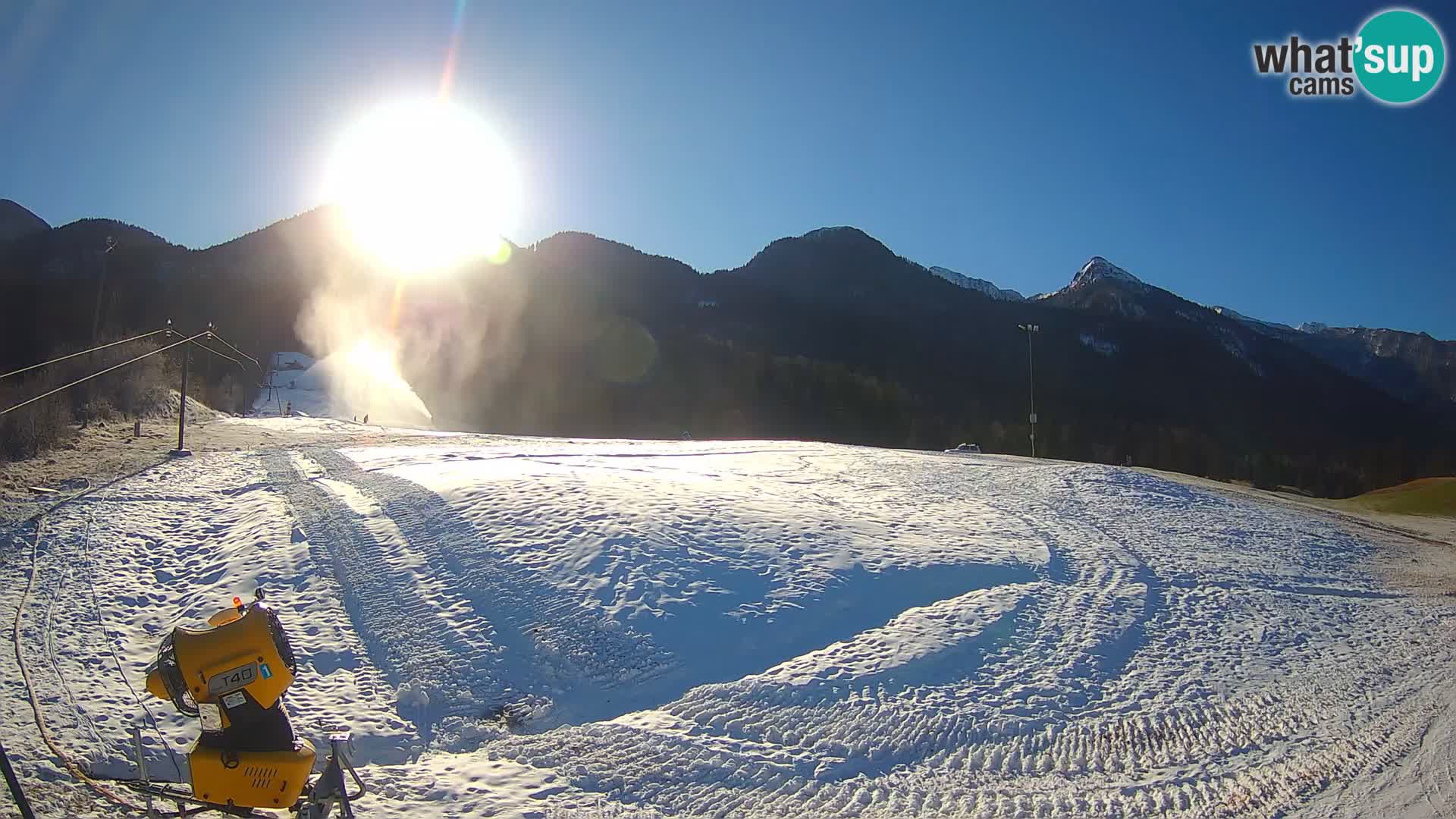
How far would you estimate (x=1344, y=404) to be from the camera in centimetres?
16175

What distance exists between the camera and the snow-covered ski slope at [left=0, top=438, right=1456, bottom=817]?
6.35 m

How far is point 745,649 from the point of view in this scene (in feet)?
29.0

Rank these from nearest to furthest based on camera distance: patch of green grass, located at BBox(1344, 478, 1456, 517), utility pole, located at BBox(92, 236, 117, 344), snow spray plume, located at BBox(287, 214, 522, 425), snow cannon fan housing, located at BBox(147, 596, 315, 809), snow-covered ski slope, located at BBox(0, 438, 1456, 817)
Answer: snow cannon fan housing, located at BBox(147, 596, 315, 809), snow-covered ski slope, located at BBox(0, 438, 1456, 817), patch of green grass, located at BBox(1344, 478, 1456, 517), utility pole, located at BBox(92, 236, 117, 344), snow spray plume, located at BBox(287, 214, 522, 425)

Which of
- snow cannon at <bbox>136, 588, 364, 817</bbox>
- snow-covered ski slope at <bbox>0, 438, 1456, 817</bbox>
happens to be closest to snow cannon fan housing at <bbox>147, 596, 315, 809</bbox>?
snow cannon at <bbox>136, 588, 364, 817</bbox>

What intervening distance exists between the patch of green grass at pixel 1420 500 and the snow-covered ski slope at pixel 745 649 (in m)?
20.9

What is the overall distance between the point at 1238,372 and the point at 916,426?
112454mm

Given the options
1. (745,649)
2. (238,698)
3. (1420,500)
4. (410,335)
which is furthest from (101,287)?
(1420,500)

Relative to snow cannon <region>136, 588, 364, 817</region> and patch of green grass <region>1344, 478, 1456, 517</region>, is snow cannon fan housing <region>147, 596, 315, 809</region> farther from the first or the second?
patch of green grass <region>1344, 478, 1456, 517</region>

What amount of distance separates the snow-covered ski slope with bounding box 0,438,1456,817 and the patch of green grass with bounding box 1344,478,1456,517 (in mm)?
20875

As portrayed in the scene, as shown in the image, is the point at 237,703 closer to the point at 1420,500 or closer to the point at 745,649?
the point at 745,649

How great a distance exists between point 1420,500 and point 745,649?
36.4 metres

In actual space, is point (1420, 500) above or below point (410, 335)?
below

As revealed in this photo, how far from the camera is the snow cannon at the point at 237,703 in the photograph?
4500 millimetres

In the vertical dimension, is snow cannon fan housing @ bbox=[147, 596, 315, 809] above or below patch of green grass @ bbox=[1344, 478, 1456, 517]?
below
